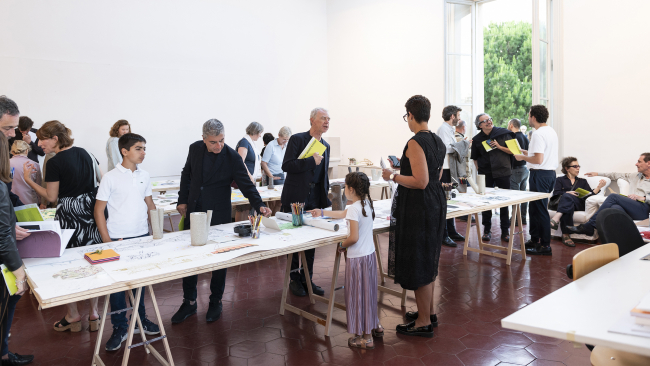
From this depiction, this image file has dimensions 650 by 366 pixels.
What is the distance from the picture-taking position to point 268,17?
923 cm

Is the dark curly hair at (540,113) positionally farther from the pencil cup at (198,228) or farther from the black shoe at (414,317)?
the pencil cup at (198,228)

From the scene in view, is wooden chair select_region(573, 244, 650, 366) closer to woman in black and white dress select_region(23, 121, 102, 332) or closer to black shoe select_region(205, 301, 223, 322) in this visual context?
black shoe select_region(205, 301, 223, 322)

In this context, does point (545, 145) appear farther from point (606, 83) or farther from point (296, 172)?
point (296, 172)

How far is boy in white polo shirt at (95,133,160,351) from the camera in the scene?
288 centimetres

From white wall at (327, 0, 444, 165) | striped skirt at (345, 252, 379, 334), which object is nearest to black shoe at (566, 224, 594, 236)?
white wall at (327, 0, 444, 165)

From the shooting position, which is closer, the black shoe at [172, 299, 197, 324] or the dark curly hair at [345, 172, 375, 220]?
the dark curly hair at [345, 172, 375, 220]

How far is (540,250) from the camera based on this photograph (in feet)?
17.3

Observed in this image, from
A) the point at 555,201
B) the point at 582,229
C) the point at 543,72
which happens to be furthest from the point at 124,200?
the point at 543,72

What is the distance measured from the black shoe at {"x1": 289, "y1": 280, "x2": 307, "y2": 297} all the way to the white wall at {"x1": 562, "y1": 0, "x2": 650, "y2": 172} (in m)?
5.27

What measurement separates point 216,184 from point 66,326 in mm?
1549

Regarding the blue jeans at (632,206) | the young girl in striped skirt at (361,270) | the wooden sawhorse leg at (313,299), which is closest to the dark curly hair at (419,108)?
the young girl in striped skirt at (361,270)

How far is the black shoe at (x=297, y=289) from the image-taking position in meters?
4.05

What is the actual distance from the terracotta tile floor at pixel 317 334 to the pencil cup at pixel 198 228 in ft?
2.58

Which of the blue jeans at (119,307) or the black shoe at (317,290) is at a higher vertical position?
the blue jeans at (119,307)
